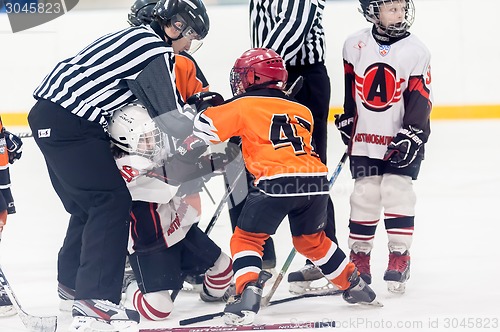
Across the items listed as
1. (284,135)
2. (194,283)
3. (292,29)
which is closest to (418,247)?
(194,283)

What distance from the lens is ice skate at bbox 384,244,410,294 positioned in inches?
133

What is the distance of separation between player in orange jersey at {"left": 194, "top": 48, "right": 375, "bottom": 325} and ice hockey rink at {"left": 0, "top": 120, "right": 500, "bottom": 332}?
0.56 feet

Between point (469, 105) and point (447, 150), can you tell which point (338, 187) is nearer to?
point (447, 150)

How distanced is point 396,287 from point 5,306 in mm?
1323

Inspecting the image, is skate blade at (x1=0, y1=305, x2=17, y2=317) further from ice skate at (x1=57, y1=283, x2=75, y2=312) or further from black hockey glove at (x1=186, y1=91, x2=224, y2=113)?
black hockey glove at (x1=186, y1=91, x2=224, y2=113)

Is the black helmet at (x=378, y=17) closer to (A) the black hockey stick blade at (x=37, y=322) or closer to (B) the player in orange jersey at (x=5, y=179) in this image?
(B) the player in orange jersey at (x=5, y=179)

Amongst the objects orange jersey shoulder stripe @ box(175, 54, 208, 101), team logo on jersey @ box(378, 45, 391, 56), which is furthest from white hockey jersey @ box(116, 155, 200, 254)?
team logo on jersey @ box(378, 45, 391, 56)

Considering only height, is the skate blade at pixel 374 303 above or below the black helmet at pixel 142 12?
below

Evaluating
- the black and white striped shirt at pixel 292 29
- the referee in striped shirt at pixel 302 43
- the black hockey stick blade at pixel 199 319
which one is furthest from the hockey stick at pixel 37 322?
the black and white striped shirt at pixel 292 29

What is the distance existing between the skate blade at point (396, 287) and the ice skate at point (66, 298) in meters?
1.08

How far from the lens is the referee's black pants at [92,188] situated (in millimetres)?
2869

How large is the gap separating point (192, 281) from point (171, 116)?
2.67 ft

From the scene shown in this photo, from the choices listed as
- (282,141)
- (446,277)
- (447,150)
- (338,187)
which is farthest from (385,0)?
(447,150)

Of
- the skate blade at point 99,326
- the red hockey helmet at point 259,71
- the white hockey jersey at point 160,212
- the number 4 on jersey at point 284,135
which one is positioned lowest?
the skate blade at point 99,326
